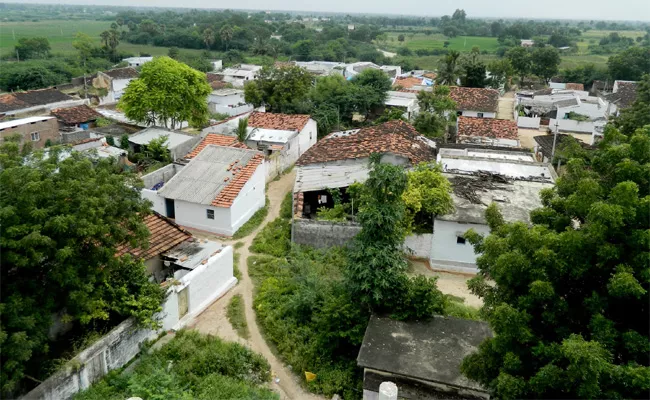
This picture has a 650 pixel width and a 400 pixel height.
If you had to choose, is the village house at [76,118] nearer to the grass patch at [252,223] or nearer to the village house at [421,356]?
the grass patch at [252,223]

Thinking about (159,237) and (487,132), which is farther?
(487,132)

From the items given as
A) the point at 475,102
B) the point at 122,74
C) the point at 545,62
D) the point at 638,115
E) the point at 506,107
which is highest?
Answer: the point at 545,62

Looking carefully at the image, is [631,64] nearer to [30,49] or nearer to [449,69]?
[449,69]

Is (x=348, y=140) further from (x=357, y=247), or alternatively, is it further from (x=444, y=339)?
(x=444, y=339)

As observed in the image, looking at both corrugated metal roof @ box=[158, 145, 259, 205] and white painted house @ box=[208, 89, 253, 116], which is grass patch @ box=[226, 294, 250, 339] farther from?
white painted house @ box=[208, 89, 253, 116]

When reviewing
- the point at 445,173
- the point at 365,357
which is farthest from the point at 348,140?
the point at 365,357

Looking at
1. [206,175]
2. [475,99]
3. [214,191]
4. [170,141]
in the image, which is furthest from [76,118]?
[475,99]

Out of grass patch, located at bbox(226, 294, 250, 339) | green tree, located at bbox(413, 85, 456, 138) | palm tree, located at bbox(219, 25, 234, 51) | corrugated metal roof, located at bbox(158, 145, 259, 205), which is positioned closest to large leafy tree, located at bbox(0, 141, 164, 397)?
grass patch, located at bbox(226, 294, 250, 339)

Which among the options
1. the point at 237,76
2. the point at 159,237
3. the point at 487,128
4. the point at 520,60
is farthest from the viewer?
the point at 520,60
